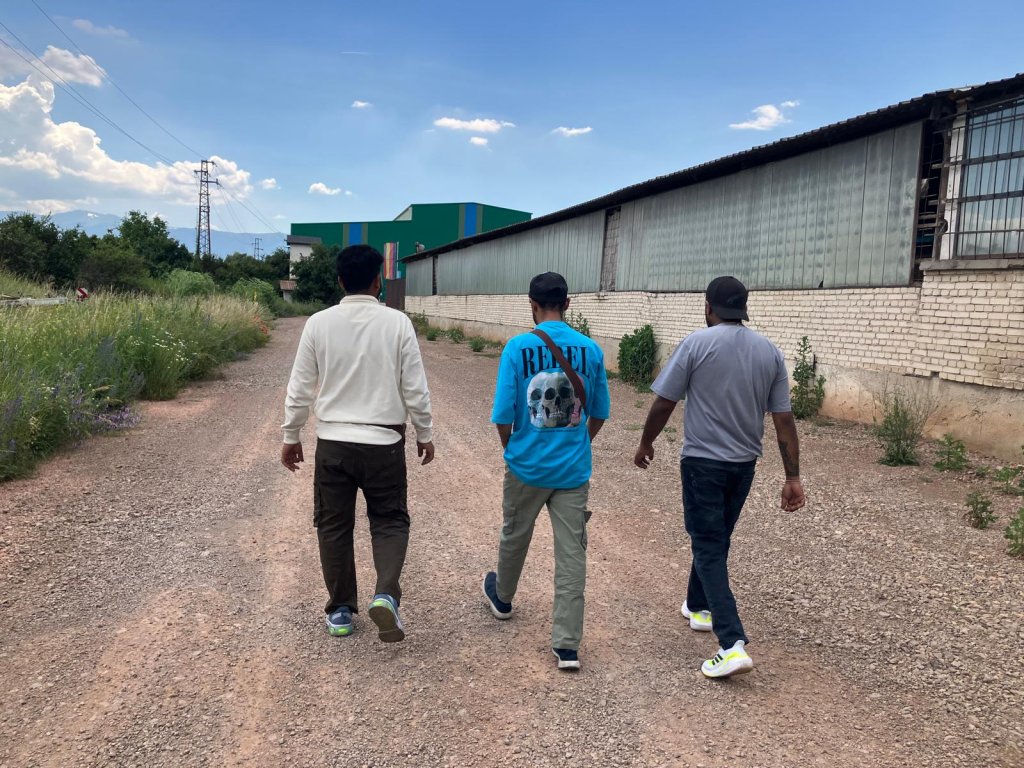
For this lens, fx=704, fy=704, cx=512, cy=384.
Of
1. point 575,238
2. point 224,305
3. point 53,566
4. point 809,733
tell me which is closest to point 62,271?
point 224,305

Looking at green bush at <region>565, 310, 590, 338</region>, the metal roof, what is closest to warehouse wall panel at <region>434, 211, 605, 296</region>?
green bush at <region>565, 310, 590, 338</region>

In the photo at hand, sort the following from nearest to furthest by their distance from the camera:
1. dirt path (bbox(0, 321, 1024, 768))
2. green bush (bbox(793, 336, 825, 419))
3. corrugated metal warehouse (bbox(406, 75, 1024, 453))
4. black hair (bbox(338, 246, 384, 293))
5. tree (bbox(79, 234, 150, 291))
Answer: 1. dirt path (bbox(0, 321, 1024, 768))
2. black hair (bbox(338, 246, 384, 293))
3. corrugated metal warehouse (bbox(406, 75, 1024, 453))
4. green bush (bbox(793, 336, 825, 419))
5. tree (bbox(79, 234, 150, 291))

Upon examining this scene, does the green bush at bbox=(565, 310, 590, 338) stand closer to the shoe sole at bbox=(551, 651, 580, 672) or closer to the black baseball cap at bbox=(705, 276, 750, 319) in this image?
the black baseball cap at bbox=(705, 276, 750, 319)

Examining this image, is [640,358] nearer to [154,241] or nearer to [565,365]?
[565,365]

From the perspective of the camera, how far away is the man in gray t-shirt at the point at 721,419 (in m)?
3.14

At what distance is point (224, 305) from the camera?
20.9 m

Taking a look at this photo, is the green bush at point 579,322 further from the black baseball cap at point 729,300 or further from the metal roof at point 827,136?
the black baseball cap at point 729,300

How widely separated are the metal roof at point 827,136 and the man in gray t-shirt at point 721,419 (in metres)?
6.42

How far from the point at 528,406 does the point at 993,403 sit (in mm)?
6525

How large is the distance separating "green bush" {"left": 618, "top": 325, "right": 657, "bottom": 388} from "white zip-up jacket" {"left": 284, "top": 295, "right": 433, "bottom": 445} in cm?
1130

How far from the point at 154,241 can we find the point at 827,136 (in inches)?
1864

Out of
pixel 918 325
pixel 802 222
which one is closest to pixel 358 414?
pixel 918 325

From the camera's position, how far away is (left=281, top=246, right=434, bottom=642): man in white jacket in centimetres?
333

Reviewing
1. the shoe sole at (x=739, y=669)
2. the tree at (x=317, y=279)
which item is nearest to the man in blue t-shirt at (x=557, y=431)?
the shoe sole at (x=739, y=669)
